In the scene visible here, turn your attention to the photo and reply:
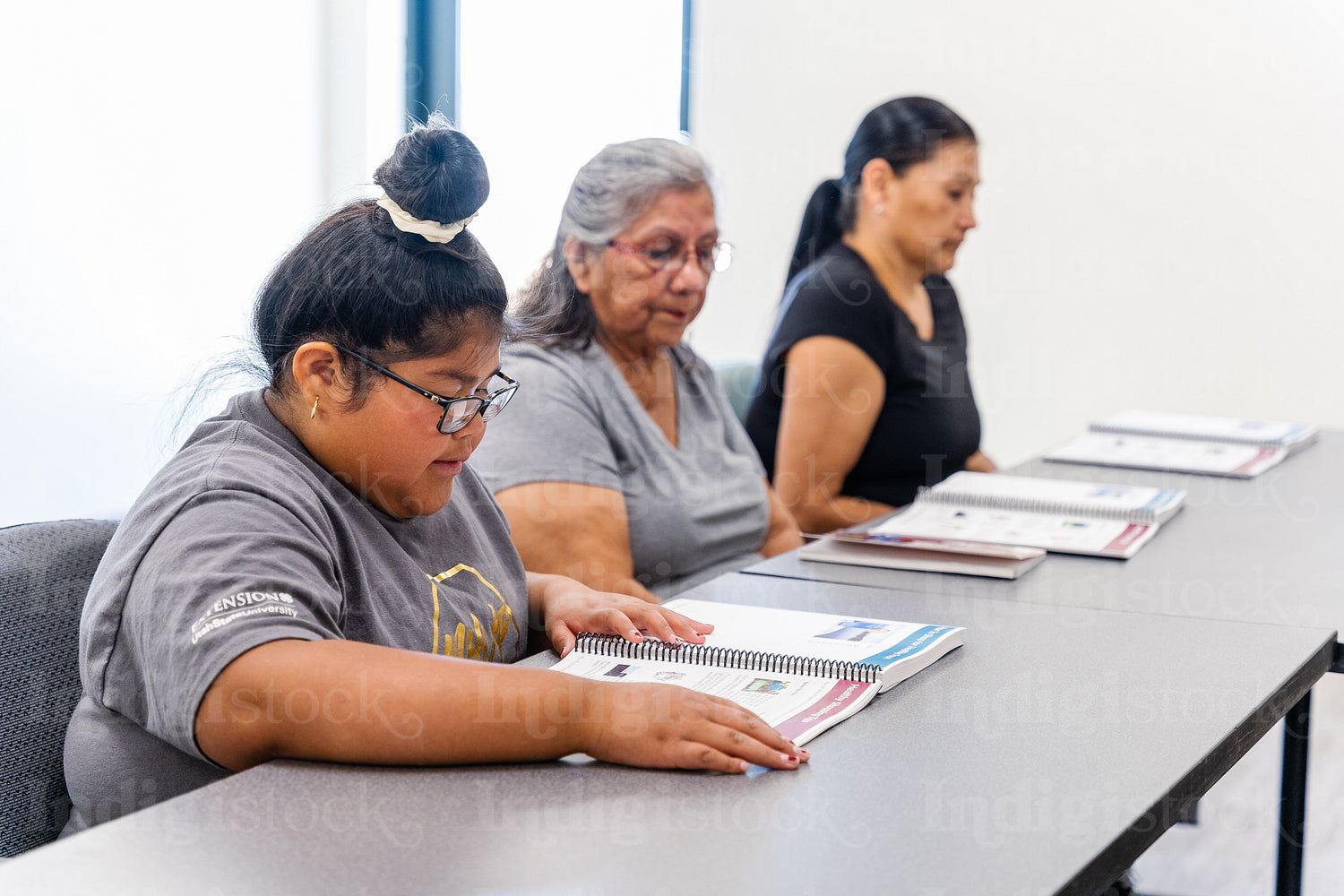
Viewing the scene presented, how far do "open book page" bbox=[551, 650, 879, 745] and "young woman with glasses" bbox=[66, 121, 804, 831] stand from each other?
6 centimetres

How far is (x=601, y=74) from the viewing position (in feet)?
14.1

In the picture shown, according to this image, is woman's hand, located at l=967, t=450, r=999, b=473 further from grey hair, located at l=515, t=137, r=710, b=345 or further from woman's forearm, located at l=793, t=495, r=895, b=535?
grey hair, located at l=515, t=137, r=710, b=345

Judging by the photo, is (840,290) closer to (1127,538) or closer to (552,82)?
(1127,538)

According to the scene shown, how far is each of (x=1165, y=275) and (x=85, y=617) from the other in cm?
368

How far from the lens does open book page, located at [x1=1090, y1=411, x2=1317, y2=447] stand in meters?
2.73

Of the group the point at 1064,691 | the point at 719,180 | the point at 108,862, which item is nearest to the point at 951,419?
the point at 719,180

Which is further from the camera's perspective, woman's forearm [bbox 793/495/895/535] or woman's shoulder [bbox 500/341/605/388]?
woman's forearm [bbox 793/495/895/535]

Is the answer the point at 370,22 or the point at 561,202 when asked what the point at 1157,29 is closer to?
the point at 370,22

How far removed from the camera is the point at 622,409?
192 centimetres

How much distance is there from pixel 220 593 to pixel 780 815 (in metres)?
0.43

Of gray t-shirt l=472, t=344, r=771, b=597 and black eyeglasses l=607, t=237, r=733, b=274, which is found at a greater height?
black eyeglasses l=607, t=237, r=733, b=274

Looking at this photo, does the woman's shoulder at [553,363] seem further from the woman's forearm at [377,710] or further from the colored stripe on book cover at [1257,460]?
the colored stripe on book cover at [1257,460]

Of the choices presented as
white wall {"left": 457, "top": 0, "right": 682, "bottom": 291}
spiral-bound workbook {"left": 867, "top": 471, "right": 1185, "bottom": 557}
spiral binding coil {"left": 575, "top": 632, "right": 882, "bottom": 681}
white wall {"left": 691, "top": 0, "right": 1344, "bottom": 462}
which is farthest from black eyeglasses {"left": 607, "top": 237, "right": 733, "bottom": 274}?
white wall {"left": 691, "top": 0, "right": 1344, "bottom": 462}

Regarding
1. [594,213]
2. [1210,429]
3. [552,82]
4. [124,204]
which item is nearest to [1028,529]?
[594,213]
